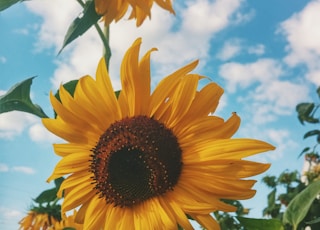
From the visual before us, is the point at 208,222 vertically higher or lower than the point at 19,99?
lower

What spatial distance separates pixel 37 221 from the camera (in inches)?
78.2

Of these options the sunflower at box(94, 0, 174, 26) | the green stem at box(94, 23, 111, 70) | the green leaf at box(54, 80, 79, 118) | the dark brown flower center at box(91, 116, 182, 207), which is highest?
the sunflower at box(94, 0, 174, 26)

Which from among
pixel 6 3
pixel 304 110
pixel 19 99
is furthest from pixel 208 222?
pixel 304 110

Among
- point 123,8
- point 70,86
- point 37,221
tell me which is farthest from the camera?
point 37,221

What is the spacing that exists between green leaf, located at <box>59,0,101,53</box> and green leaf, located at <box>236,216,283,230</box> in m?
0.41

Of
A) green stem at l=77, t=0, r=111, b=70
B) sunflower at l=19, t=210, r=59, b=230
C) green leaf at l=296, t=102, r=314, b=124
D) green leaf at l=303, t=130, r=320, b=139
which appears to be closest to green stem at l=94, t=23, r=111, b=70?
green stem at l=77, t=0, r=111, b=70

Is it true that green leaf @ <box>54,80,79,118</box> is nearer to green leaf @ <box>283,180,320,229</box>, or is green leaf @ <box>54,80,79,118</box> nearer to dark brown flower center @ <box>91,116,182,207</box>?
dark brown flower center @ <box>91,116,182,207</box>

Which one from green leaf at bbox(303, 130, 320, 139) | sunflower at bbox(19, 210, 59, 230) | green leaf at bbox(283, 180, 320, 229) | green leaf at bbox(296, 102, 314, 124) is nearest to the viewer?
green leaf at bbox(283, 180, 320, 229)

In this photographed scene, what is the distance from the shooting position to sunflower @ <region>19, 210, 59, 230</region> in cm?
196

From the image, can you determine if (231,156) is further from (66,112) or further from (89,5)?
(89,5)

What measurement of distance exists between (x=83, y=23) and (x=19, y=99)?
0.63ft

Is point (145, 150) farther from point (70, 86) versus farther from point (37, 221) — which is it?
point (37, 221)

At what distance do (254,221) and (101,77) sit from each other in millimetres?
330

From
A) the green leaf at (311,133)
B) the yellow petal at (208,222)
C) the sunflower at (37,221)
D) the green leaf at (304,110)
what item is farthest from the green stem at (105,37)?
the green leaf at (311,133)
